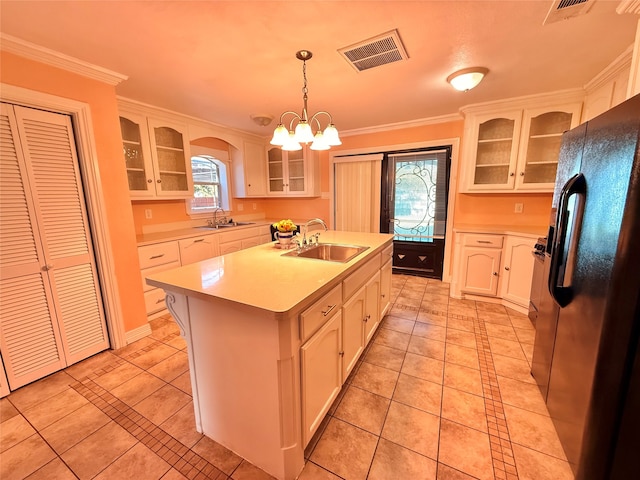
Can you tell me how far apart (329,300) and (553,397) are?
4.68ft

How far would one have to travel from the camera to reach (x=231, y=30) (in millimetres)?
1613

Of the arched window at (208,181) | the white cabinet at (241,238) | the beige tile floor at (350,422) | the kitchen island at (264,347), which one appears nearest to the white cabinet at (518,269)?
the beige tile floor at (350,422)

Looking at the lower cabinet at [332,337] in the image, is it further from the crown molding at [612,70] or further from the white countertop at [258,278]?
the crown molding at [612,70]

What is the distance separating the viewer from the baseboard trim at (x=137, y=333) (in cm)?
239

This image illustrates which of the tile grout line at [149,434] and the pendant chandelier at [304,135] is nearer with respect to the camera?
the tile grout line at [149,434]

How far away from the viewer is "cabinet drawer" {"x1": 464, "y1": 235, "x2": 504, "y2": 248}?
299 cm

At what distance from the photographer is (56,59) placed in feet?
6.04

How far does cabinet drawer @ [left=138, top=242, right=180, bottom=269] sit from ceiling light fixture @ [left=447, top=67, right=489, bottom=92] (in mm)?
3248

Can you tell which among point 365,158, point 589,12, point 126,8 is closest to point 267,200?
point 365,158

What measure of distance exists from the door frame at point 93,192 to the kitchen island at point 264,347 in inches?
45.6

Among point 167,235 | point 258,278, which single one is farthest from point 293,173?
point 258,278

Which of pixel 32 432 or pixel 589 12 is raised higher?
pixel 589 12

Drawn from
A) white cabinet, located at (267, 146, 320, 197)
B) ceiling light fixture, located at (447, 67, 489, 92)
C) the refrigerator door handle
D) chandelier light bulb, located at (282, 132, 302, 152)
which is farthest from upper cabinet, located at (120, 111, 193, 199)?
the refrigerator door handle

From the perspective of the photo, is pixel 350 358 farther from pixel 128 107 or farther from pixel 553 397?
pixel 128 107
